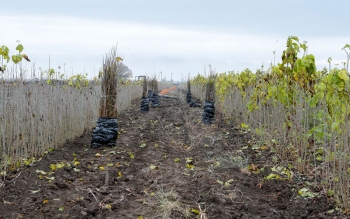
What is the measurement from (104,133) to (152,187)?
2.59m

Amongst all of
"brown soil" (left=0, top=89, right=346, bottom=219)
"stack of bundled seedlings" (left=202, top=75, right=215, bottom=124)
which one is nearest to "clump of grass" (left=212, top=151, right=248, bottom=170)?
"brown soil" (left=0, top=89, right=346, bottom=219)

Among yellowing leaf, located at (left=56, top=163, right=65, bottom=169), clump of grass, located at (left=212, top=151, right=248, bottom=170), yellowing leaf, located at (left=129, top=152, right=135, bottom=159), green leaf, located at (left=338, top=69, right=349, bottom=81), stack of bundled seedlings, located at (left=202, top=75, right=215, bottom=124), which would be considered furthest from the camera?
stack of bundled seedlings, located at (left=202, top=75, right=215, bottom=124)

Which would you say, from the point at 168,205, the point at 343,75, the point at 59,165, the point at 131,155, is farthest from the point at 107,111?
the point at 343,75

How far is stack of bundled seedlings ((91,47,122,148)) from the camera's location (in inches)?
266

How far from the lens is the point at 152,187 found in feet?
→ 14.5

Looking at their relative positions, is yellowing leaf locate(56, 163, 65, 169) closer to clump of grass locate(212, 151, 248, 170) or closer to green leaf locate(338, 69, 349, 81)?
clump of grass locate(212, 151, 248, 170)

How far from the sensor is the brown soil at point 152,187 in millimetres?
3553

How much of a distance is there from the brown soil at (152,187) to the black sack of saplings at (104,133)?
0.21 metres

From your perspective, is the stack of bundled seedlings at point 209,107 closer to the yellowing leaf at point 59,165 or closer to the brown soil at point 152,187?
the brown soil at point 152,187

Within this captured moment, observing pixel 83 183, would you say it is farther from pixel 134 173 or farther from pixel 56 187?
pixel 134 173

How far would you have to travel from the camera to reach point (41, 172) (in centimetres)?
479

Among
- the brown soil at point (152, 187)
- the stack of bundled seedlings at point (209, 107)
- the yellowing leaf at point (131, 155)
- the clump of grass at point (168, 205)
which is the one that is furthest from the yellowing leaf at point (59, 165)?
the stack of bundled seedlings at point (209, 107)

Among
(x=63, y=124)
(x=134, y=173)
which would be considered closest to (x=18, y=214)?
(x=134, y=173)

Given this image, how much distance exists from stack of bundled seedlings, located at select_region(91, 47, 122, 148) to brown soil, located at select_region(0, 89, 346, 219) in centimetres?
25
